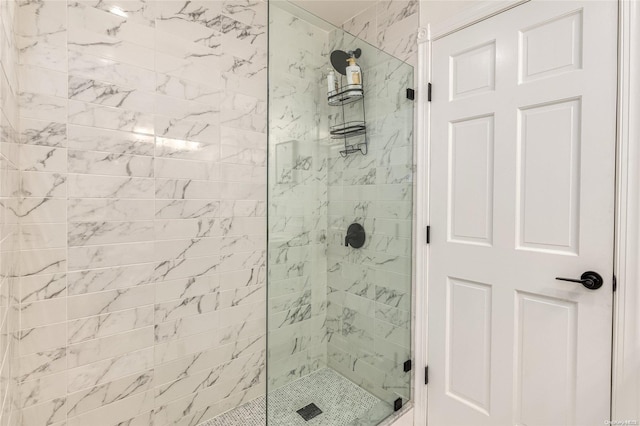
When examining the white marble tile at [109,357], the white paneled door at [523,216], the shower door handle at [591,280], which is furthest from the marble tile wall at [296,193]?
the shower door handle at [591,280]

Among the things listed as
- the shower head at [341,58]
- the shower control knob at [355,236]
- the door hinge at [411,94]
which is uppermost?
the shower head at [341,58]

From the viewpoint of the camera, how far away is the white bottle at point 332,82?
155 centimetres

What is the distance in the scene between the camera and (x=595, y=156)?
4.25 ft

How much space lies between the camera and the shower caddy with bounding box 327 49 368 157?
159 centimetres

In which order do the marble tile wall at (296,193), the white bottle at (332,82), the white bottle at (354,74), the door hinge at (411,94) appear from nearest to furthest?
the marble tile wall at (296,193) < the white bottle at (332,82) < the white bottle at (354,74) < the door hinge at (411,94)

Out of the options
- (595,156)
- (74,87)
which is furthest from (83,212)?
(595,156)

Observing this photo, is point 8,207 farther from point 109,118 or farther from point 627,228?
point 627,228

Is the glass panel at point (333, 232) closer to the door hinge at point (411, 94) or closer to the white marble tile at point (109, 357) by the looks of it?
the door hinge at point (411, 94)

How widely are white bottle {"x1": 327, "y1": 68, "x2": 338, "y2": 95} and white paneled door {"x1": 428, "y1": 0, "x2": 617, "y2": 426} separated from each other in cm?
61

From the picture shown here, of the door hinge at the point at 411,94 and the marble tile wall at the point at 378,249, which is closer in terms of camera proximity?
the marble tile wall at the point at 378,249

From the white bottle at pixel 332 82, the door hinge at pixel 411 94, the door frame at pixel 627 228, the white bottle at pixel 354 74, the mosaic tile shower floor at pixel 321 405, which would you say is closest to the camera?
the door frame at pixel 627 228

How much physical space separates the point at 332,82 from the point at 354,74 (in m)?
0.20

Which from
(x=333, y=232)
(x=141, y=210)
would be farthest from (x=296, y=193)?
(x=141, y=210)

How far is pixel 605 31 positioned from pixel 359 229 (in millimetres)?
1337
